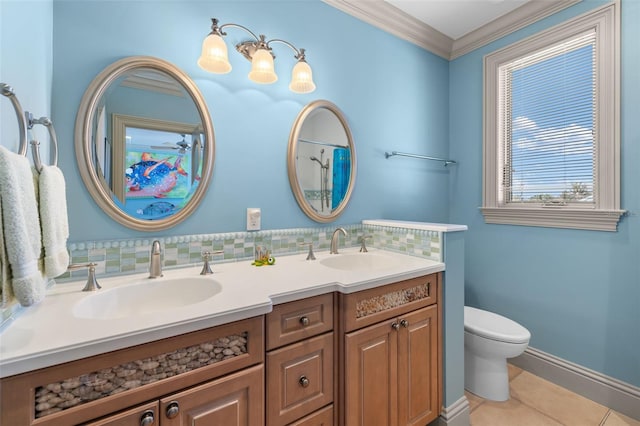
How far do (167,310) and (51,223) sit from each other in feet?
1.33

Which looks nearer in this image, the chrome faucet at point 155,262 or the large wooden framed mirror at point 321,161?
the chrome faucet at point 155,262

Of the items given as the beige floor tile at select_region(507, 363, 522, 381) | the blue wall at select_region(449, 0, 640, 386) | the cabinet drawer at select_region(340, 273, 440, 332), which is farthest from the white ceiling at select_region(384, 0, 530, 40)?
the beige floor tile at select_region(507, 363, 522, 381)

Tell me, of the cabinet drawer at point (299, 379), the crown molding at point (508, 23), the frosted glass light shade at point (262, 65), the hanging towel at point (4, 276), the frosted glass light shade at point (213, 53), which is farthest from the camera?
the crown molding at point (508, 23)

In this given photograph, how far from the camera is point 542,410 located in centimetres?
171

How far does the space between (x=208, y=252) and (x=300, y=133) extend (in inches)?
34.7

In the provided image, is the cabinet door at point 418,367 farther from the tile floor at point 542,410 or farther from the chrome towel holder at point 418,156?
the chrome towel holder at point 418,156

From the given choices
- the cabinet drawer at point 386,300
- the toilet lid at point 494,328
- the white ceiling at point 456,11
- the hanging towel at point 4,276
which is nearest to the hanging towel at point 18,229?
the hanging towel at point 4,276

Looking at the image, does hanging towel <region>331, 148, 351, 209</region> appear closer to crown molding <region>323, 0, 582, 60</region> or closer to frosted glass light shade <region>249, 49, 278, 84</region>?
frosted glass light shade <region>249, 49, 278, 84</region>

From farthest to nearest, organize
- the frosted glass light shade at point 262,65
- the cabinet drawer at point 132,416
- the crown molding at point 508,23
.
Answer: the crown molding at point 508,23 → the frosted glass light shade at point 262,65 → the cabinet drawer at point 132,416

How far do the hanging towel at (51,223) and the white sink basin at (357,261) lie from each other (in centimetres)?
115

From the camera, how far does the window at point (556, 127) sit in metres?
1.75

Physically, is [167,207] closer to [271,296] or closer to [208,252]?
[208,252]

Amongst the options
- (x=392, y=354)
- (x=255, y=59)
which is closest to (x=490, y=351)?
(x=392, y=354)

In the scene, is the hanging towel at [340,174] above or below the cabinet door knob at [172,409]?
above
